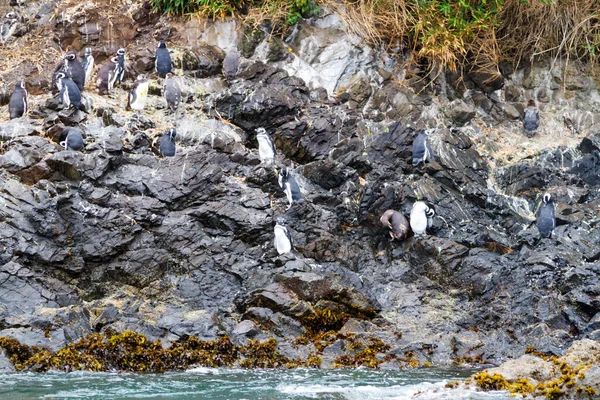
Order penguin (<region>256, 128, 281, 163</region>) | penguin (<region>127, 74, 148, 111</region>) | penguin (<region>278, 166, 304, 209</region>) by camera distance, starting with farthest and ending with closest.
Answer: penguin (<region>127, 74, 148, 111</region>) < penguin (<region>256, 128, 281, 163</region>) < penguin (<region>278, 166, 304, 209</region>)

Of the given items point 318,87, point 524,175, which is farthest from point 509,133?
point 318,87

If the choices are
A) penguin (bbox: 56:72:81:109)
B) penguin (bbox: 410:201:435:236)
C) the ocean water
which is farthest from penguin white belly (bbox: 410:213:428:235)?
penguin (bbox: 56:72:81:109)

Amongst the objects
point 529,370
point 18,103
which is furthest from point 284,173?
point 529,370

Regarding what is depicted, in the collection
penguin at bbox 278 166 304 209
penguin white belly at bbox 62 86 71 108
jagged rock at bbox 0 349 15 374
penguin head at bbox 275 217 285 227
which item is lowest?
penguin head at bbox 275 217 285 227

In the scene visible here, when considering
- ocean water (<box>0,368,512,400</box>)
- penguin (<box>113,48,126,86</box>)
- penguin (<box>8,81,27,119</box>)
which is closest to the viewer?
ocean water (<box>0,368,512,400</box>)

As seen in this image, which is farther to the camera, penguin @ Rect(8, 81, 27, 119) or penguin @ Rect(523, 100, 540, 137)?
penguin @ Rect(523, 100, 540, 137)

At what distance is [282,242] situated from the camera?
13.1 metres

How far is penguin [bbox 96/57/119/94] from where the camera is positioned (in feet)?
52.5

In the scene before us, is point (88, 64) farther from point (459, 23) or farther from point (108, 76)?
point (459, 23)

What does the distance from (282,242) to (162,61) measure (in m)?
5.11

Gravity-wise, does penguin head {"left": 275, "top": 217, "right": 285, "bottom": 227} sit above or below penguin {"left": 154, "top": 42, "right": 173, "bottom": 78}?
below

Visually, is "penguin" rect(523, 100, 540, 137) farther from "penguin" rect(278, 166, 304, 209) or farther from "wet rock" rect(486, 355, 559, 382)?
"wet rock" rect(486, 355, 559, 382)

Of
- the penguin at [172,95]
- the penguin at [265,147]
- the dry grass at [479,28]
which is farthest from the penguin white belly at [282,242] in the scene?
the dry grass at [479,28]

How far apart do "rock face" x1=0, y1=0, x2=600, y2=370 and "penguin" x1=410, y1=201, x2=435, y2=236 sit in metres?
0.18
